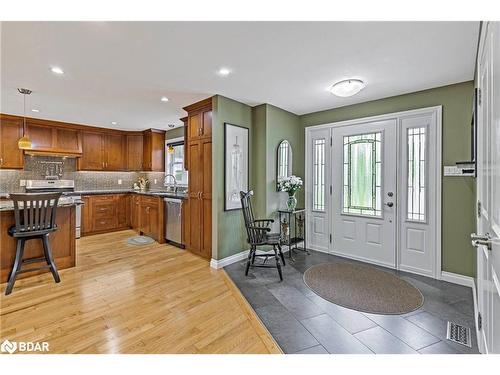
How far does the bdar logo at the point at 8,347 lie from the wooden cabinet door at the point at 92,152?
4.54 metres

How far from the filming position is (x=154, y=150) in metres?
6.08

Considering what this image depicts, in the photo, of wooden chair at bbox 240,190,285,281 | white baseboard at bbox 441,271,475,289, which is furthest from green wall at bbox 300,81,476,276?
wooden chair at bbox 240,190,285,281

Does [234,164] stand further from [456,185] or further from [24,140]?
[24,140]

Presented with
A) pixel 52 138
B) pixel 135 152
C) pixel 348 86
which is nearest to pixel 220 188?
pixel 348 86

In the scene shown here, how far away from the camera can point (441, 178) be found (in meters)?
3.10

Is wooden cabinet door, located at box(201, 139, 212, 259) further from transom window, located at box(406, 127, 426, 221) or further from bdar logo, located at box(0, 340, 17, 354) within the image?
transom window, located at box(406, 127, 426, 221)

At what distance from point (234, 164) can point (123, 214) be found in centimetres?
363

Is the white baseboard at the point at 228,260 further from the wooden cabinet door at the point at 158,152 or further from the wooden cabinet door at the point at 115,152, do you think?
the wooden cabinet door at the point at 115,152

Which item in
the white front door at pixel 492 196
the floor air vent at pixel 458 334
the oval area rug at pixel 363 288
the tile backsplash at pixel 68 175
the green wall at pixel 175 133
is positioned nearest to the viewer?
the white front door at pixel 492 196

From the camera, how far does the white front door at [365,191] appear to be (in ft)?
11.6

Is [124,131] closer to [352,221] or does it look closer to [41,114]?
[41,114]

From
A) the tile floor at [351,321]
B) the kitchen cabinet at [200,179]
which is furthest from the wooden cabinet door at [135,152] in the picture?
the tile floor at [351,321]

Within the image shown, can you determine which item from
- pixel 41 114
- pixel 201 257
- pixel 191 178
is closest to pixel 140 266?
pixel 201 257
